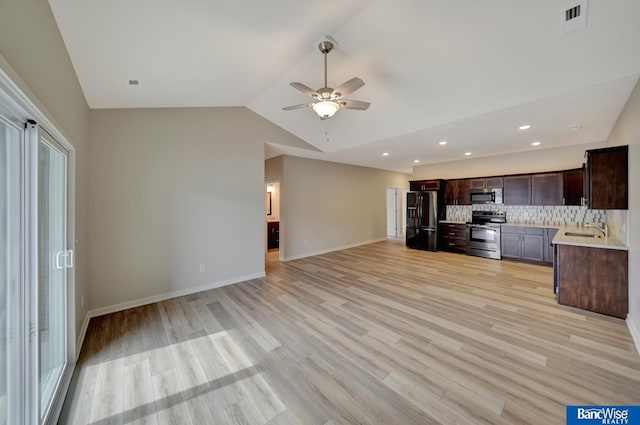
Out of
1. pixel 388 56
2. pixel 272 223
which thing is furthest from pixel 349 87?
pixel 272 223

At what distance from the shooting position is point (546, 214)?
5.71 m

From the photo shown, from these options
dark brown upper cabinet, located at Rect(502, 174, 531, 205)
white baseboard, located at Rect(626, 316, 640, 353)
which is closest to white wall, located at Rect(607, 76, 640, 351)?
white baseboard, located at Rect(626, 316, 640, 353)

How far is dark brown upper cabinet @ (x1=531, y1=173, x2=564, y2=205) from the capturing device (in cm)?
531

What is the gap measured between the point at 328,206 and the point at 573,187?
5.51 m

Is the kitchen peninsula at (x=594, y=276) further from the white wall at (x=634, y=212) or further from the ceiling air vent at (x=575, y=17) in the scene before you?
the ceiling air vent at (x=575, y=17)

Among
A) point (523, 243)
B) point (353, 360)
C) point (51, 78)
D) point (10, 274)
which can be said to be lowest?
point (353, 360)

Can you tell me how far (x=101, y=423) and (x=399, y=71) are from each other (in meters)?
4.31

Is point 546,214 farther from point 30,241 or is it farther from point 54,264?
point 54,264

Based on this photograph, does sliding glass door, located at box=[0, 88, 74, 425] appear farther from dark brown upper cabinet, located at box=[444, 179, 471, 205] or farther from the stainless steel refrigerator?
dark brown upper cabinet, located at box=[444, 179, 471, 205]

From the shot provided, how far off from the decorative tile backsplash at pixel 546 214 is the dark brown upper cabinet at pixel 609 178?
2975 mm

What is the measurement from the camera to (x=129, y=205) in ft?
11.2

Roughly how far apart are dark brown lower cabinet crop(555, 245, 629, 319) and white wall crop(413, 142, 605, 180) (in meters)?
3.43

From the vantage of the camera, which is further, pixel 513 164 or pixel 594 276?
pixel 513 164

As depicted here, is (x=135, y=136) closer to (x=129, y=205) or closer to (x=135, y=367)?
(x=129, y=205)
